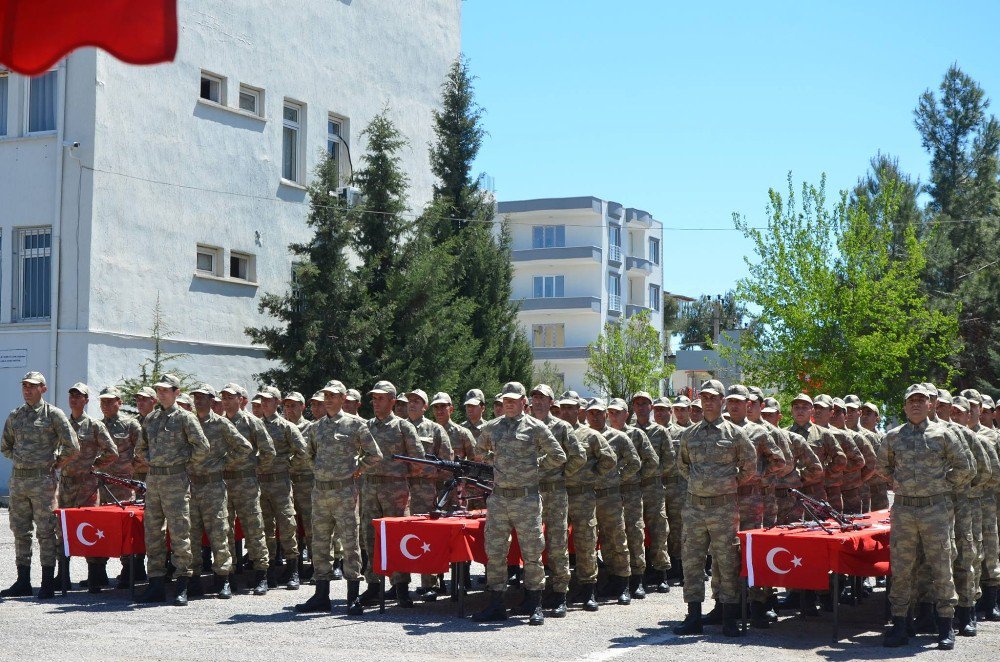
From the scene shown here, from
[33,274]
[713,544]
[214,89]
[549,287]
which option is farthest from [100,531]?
[549,287]

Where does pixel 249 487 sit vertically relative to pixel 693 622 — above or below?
above

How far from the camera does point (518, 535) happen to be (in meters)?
11.5

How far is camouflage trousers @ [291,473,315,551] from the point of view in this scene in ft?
48.0

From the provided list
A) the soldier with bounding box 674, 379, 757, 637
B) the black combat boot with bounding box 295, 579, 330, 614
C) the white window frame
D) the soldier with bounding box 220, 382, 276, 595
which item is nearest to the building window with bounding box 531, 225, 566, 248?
the white window frame

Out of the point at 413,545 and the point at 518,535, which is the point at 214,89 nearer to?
the point at 413,545

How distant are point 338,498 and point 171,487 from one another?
1.79 metres

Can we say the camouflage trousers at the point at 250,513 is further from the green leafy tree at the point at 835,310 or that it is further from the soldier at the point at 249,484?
the green leafy tree at the point at 835,310

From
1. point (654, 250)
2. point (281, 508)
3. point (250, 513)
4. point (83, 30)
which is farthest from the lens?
point (654, 250)

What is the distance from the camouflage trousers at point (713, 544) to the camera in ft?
35.6

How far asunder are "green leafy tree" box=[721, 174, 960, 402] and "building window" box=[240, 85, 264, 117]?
44.1 ft

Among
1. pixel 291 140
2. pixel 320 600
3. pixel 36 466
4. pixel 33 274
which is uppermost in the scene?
pixel 291 140

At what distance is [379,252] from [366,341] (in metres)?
2.09

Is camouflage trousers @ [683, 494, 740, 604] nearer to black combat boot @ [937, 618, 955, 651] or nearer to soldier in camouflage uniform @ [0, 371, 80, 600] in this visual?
black combat boot @ [937, 618, 955, 651]

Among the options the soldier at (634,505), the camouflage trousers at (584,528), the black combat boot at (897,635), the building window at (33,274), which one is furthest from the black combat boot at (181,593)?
the building window at (33,274)
